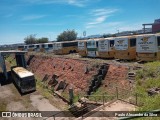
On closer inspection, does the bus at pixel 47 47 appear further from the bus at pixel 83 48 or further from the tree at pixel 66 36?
the tree at pixel 66 36

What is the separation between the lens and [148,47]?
20.7 meters

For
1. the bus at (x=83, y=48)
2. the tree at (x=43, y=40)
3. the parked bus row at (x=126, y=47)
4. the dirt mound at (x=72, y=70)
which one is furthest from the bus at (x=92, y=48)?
the tree at (x=43, y=40)

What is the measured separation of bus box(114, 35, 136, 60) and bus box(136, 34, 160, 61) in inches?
49.1

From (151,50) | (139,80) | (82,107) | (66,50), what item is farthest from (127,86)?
(66,50)

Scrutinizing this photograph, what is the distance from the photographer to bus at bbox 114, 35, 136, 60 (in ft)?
76.7

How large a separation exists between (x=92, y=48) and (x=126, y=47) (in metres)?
7.84

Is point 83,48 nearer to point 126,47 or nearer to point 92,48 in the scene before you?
point 92,48

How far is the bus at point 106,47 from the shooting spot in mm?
26938

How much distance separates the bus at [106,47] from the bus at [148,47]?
5288 mm

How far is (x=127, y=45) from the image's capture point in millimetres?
23594

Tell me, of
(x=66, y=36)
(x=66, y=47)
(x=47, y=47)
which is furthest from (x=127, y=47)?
(x=66, y=36)

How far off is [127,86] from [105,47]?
12.0 meters

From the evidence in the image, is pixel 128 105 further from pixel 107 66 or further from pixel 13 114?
pixel 13 114

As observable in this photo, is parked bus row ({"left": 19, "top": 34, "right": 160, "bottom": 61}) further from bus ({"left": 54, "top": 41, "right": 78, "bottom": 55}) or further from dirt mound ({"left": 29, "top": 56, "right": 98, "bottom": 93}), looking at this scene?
bus ({"left": 54, "top": 41, "right": 78, "bottom": 55})
